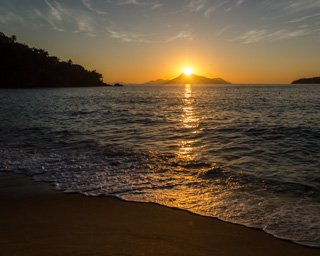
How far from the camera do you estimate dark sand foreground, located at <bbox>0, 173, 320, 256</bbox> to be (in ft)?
13.0

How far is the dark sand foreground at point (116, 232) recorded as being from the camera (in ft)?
13.0

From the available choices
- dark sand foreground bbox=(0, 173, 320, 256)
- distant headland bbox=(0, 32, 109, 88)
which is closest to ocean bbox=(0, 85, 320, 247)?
dark sand foreground bbox=(0, 173, 320, 256)

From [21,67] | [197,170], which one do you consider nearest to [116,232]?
[197,170]

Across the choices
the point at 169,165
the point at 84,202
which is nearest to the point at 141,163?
the point at 169,165

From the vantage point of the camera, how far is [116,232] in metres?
4.48

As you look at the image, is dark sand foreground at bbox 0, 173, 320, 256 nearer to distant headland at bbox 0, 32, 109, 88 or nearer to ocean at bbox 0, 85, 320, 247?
ocean at bbox 0, 85, 320, 247

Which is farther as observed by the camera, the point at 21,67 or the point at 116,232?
the point at 21,67

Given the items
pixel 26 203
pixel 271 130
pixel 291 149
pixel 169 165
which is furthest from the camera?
pixel 271 130

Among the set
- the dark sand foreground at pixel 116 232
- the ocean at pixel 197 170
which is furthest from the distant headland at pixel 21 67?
the dark sand foreground at pixel 116 232

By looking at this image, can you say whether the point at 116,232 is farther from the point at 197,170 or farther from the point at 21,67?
the point at 21,67

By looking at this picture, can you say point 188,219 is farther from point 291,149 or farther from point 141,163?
point 291,149

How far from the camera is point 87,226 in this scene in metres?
4.70

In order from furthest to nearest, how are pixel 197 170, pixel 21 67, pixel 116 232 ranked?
1. pixel 21 67
2. pixel 197 170
3. pixel 116 232

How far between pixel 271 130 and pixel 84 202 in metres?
14.9
